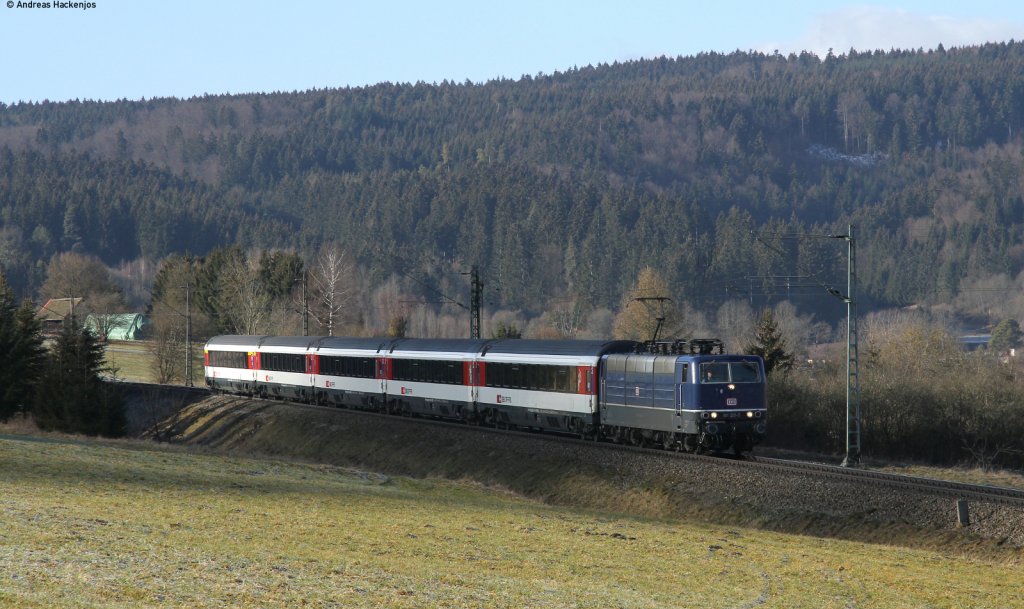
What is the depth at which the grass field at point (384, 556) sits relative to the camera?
1705cm

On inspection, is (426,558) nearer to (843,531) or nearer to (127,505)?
(127,505)

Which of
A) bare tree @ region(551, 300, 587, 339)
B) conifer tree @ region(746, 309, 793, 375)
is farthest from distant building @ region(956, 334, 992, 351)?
conifer tree @ region(746, 309, 793, 375)

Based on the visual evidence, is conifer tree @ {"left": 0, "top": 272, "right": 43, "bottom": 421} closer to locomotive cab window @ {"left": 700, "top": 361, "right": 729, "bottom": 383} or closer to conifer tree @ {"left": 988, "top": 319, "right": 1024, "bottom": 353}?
locomotive cab window @ {"left": 700, "top": 361, "right": 729, "bottom": 383}

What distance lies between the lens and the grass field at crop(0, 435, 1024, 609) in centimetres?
1705

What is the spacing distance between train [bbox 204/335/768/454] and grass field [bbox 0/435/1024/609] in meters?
7.15

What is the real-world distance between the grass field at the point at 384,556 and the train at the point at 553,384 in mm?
7149

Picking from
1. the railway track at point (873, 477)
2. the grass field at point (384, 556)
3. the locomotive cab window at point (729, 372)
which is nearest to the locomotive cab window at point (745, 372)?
the locomotive cab window at point (729, 372)

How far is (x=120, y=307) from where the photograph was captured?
16512cm

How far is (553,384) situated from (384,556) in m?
25.1

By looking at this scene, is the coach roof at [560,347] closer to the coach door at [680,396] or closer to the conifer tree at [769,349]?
the coach door at [680,396]

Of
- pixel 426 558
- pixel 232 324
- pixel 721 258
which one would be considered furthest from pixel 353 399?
pixel 721 258

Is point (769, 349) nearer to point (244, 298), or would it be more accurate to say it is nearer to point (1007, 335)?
point (244, 298)

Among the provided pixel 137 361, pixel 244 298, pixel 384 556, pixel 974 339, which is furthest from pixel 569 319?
pixel 384 556

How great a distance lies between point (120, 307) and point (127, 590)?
157 metres
